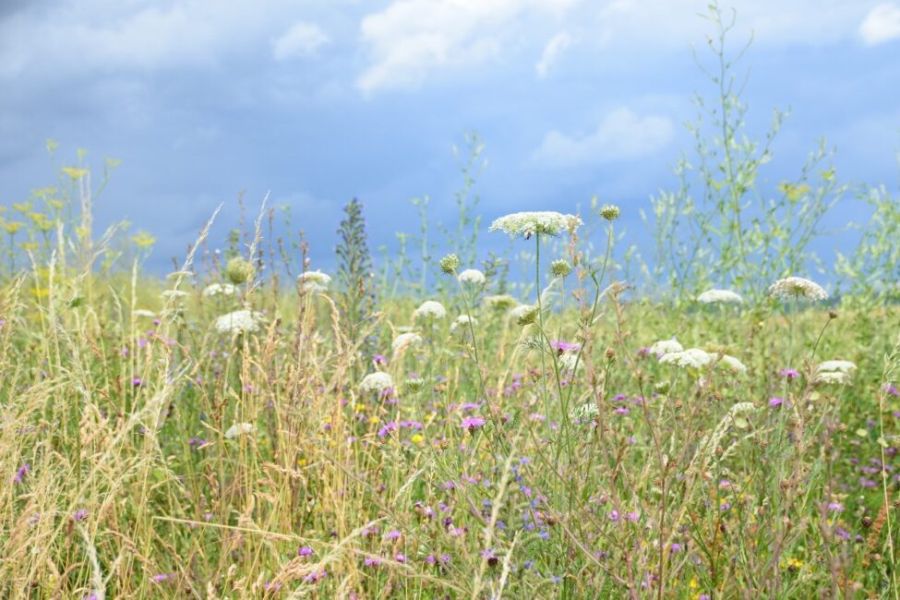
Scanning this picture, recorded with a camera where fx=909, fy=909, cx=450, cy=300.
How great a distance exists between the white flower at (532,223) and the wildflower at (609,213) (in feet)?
0.38

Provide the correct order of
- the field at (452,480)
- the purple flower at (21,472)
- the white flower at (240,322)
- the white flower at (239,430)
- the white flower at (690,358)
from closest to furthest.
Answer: the field at (452,480) → the white flower at (239,430) → the purple flower at (21,472) → the white flower at (690,358) → the white flower at (240,322)

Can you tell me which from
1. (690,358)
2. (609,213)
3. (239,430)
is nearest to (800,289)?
(690,358)

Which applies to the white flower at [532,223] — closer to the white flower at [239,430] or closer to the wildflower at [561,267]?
the wildflower at [561,267]

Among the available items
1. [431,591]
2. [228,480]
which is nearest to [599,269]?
[431,591]

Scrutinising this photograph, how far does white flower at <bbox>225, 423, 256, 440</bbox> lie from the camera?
3.17 metres

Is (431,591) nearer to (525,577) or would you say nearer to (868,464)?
(525,577)

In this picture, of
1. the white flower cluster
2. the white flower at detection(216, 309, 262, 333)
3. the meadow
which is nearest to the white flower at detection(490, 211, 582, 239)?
the meadow

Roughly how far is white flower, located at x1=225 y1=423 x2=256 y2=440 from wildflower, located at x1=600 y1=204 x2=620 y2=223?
4.55 feet

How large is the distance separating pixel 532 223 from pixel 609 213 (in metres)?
0.22

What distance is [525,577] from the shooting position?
2.08 m

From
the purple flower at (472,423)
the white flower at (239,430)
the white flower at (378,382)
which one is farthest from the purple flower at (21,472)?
the purple flower at (472,423)

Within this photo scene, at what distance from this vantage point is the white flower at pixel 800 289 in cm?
362

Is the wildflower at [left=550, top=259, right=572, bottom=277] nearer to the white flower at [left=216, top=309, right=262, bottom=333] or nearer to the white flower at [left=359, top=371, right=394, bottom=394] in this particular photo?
the white flower at [left=359, top=371, right=394, bottom=394]

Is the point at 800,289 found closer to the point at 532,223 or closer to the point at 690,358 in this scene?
the point at 690,358
